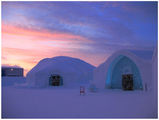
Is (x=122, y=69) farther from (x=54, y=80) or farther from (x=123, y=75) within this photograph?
(x=54, y=80)

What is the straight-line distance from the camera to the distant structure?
5039cm

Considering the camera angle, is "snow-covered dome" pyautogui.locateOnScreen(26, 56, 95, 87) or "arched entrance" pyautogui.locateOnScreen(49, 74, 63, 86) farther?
"arched entrance" pyautogui.locateOnScreen(49, 74, 63, 86)

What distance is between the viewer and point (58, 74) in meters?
28.2

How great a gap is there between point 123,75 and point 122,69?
67 cm

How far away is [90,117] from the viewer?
7387 mm

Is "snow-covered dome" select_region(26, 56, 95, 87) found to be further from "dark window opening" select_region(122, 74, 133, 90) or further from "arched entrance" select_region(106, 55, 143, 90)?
"dark window opening" select_region(122, 74, 133, 90)

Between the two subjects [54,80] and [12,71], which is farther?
[12,71]

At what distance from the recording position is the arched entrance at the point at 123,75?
21.2 metres

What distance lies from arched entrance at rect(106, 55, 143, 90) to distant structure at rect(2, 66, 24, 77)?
34.9 m

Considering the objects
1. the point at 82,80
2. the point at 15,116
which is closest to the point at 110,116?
the point at 15,116

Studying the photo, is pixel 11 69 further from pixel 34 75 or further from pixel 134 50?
pixel 134 50

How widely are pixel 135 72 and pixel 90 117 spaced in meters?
15.0

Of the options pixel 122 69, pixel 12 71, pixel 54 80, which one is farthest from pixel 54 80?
pixel 12 71

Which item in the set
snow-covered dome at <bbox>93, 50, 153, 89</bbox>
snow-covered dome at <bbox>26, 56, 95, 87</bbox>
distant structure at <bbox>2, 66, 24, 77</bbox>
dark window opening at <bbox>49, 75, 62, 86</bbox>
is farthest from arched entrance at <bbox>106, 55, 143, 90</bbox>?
distant structure at <bbox>2, 66, 24, 77</bbox>
